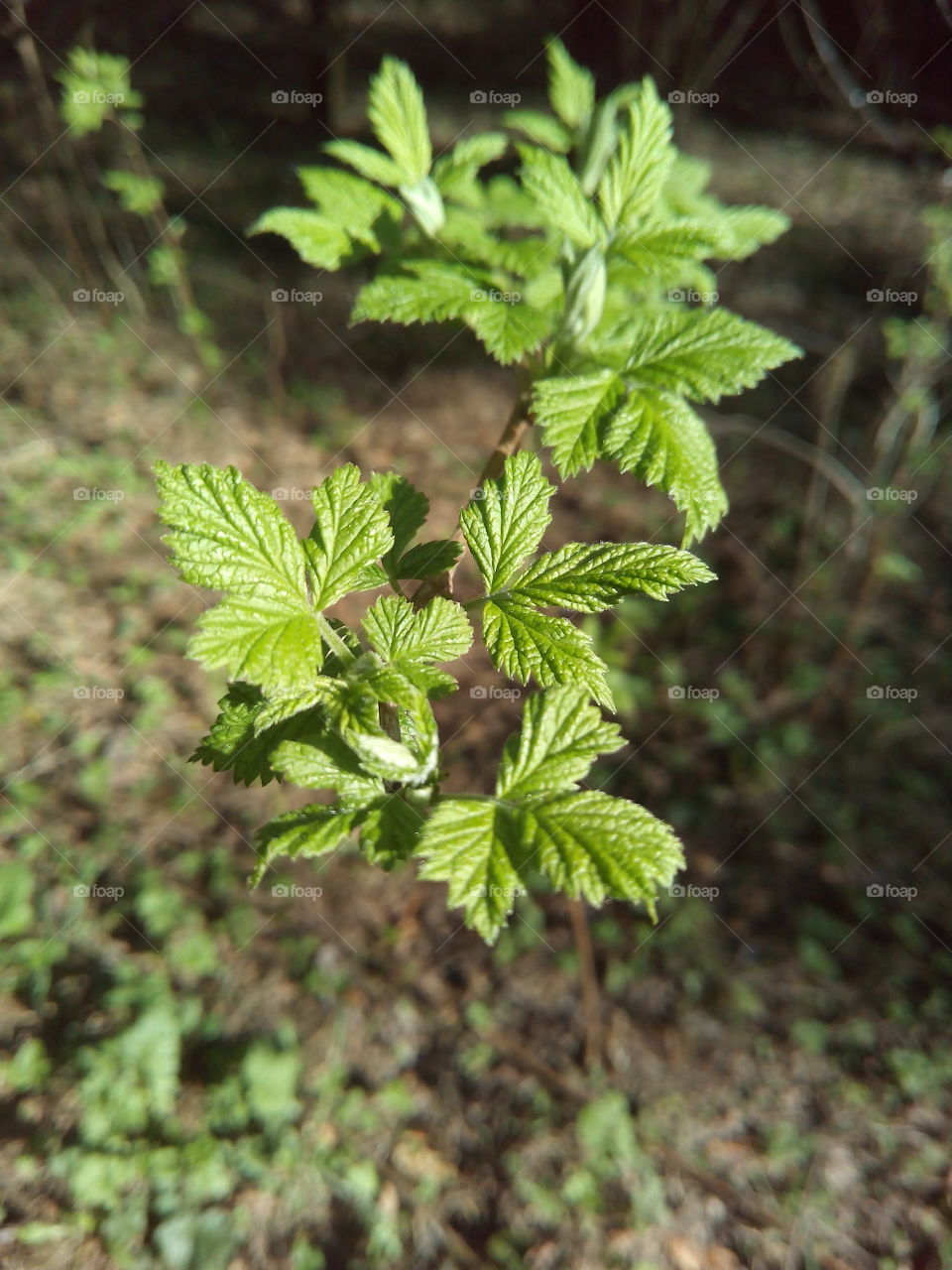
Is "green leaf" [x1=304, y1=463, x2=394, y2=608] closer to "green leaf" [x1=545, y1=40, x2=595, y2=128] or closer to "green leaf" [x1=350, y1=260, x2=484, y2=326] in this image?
"green leaf" [x1=350, y1=260, x2=484, y2=326]

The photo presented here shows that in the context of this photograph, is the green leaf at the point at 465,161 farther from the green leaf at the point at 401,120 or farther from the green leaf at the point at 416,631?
the green leaf at the point at 416,631

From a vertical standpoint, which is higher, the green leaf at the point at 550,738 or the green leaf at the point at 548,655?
the green leaf at the point at 548,655

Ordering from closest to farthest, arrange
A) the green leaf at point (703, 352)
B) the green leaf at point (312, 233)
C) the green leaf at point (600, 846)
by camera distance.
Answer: the green leaf at point (600, 846) → the green leaf at point (703, 352) → the green leaf at point (312, 233)

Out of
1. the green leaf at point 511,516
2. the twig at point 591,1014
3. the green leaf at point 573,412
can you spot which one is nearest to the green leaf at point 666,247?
the green leaf at point 573,412

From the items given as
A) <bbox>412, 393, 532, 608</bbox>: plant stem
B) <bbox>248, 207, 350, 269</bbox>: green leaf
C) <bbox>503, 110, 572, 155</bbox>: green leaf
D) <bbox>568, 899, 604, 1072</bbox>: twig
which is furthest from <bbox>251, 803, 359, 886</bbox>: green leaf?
<bbox>568, 899, 604, 1072</bbox>: twig

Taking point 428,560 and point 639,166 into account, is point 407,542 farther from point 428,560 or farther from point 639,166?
point 639,166
